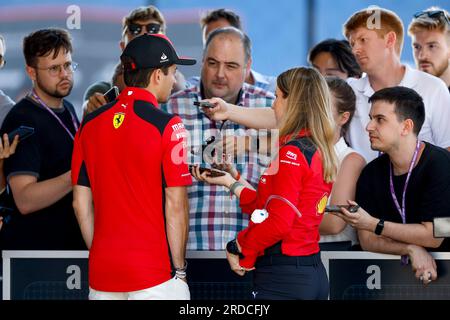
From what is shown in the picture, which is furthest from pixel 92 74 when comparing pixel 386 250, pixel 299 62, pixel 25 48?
pixel 386 250

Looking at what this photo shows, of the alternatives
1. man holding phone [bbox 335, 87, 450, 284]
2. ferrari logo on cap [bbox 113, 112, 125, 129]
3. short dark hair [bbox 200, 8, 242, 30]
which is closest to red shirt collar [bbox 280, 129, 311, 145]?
man holding phone [bbox 335, 87, 450, 284]

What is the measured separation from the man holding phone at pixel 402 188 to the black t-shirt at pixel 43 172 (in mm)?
1430

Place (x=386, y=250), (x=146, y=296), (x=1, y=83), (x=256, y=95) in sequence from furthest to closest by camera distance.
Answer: (x=1, y=83) < (x=256, y=95) < (x=386, y=250) < (x=146, y=296)

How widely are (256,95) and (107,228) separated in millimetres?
1553

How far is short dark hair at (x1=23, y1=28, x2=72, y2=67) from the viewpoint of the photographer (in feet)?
15.3

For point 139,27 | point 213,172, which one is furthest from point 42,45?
point 213,172

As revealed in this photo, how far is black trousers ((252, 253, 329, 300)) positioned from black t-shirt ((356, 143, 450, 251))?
65 centimetres

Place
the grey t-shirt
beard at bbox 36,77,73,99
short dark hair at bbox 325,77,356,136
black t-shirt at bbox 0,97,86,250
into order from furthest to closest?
the grey t-shirt, beard at bbox 36,77,73,99, black t-shirt at bbox 0,97,86,250, short dark hair at bbox 325,77,356,136

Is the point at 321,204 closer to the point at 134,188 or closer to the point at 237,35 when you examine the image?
the point at 134,188

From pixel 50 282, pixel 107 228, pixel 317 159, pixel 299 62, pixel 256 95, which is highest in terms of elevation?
pixel 299 62

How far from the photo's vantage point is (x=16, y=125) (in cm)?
453

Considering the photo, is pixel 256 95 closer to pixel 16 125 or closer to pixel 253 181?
pixel 253 181

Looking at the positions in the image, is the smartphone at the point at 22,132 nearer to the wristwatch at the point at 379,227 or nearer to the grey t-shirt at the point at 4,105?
the grey t-shirt at the point at 4,105

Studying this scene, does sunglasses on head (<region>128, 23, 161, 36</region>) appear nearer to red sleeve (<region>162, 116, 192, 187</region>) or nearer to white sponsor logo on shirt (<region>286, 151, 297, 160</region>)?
red sleeve (<region>162, 116, 192, 187</region>)
